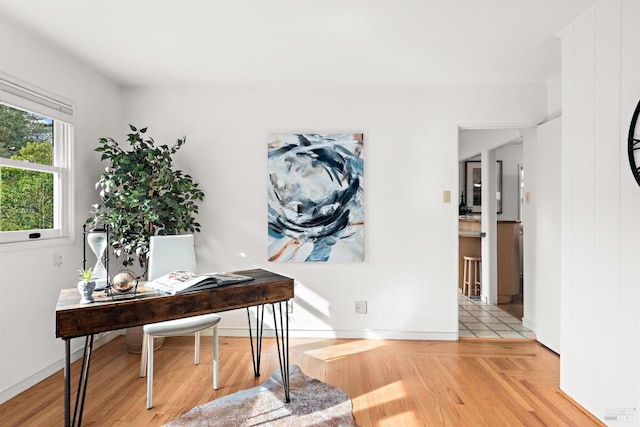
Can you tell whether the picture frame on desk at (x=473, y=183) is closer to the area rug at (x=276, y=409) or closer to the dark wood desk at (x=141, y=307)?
the area rug at (x=276, y=409)

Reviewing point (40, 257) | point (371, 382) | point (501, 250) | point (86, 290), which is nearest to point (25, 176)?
point (40, 257)

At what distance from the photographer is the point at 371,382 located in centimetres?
279

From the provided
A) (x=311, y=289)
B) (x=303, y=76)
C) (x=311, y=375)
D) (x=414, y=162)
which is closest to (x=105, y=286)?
(x=311, y=375)

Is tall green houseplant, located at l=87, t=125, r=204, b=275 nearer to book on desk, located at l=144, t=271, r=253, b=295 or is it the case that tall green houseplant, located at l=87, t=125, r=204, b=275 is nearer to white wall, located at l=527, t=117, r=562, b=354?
book on desk, located at l=144, t=271, r=253, b=295

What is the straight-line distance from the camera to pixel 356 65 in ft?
10.7

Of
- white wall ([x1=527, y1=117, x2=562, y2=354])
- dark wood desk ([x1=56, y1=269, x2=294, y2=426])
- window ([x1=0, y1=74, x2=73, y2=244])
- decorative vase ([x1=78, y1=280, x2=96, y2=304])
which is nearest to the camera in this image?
dark wood desk ([x1=56, y1=269, x2=294, y2=426])

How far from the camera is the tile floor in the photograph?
12.8 ft

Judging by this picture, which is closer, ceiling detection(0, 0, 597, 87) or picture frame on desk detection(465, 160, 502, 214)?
ceiling detection(0, 0, 597, 87)

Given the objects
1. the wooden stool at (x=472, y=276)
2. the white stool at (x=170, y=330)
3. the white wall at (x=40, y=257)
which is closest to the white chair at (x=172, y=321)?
the white stool at (x=170, y=330)

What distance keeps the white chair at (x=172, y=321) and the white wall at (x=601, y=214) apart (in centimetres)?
241

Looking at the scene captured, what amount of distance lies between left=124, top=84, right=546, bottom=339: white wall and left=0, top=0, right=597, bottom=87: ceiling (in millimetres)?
189

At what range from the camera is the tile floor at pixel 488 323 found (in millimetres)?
3887

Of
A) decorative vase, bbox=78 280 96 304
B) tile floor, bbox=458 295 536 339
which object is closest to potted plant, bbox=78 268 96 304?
decorative vase, bbox=78 280 96 304

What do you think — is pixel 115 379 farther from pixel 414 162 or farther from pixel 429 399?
pixel 414 162
